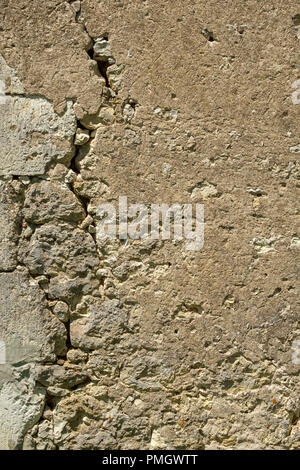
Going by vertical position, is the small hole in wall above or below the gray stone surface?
above

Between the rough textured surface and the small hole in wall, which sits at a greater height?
the small hole in wall

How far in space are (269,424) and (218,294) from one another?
1.81 ft

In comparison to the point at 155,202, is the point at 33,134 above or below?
above

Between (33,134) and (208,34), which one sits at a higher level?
(208,34)

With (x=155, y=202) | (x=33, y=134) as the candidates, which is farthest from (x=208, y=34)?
(x=33, y=134)

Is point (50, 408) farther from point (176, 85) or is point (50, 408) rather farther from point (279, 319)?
point (176, 85)

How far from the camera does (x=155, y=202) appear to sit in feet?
6.25

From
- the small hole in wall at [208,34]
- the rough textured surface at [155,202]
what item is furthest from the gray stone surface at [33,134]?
the small hole in wall at [208,34]

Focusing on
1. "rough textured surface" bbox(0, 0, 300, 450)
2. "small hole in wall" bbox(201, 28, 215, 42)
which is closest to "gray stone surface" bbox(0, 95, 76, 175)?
"rough textured surface" bbox(0, 0, 300, 450)

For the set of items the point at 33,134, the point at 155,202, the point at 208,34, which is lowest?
the point at 155,202

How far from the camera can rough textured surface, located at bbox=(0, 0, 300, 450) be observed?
1885mm

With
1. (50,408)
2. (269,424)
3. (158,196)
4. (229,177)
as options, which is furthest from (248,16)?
(50,408)

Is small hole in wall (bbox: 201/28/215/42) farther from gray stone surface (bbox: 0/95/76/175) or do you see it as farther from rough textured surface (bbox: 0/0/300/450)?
gray stone surface (bbox: 0/95/76/175)

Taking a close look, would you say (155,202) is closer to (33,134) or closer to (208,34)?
(33,134)
